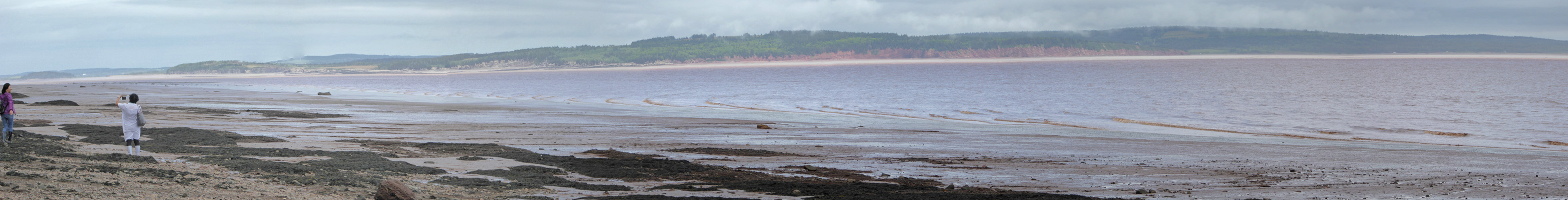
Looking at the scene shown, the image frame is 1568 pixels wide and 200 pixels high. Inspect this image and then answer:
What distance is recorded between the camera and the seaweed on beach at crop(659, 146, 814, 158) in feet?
52.4

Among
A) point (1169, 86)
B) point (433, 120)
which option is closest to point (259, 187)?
point (433, 120)

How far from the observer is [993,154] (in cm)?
1686

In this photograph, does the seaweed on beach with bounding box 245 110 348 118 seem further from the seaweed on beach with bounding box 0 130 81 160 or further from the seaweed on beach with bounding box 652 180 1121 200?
the seaweed on beach with bounding box 652 180 1121 200

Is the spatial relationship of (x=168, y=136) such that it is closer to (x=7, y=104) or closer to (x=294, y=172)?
(x=7, y=104)

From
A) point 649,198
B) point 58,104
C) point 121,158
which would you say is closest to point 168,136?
point 121,158

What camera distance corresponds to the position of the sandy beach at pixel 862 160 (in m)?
10.2

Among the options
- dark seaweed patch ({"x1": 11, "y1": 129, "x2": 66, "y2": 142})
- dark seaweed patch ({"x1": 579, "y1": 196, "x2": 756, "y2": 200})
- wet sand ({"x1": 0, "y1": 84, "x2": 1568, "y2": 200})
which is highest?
dark seaweed patch ({"x1": 11, "y1": 129, "x2": 66, "y2": 142})

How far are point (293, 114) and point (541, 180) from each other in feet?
59.9

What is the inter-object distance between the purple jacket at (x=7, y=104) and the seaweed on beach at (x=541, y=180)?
840cm

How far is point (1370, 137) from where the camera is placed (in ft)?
86.3

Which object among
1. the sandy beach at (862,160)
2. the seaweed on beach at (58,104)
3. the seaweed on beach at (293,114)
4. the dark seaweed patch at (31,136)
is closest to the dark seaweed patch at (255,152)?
the sandy beach at (862,160)

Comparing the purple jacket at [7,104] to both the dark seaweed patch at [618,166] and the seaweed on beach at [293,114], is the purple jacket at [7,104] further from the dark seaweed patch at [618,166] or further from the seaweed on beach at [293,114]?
the seaweed on beach at [293,114]

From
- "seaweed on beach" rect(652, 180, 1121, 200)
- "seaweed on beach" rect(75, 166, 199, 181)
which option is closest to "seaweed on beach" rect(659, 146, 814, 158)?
"seaweed on beach" rect(652, 180, 1121, 200)

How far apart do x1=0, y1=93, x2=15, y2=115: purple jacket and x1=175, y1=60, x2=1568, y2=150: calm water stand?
24351 millimetres
